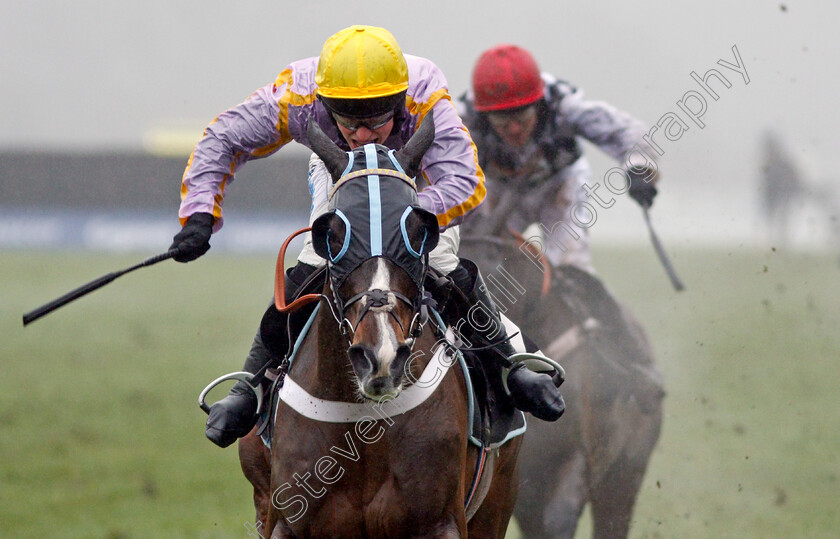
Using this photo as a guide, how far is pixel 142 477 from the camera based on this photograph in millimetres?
7223

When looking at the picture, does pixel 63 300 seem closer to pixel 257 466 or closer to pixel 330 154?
pixel 330 154

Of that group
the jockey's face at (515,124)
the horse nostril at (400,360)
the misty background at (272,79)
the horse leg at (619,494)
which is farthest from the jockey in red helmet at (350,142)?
the misty background at (272,79)

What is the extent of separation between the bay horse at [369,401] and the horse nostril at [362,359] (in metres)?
0.10

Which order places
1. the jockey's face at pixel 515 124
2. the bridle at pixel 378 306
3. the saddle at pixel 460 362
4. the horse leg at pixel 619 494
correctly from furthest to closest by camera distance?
the jockey's face at pixel 515 124
the horse leg at pixel 619 494
the saddle at pixel 460 362
the bridle at pixel 378 306

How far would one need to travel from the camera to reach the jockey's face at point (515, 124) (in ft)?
18.7

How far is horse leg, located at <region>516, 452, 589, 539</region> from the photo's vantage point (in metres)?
4.81

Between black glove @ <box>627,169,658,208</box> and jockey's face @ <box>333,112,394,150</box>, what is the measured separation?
2.48m

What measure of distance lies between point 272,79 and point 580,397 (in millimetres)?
22974

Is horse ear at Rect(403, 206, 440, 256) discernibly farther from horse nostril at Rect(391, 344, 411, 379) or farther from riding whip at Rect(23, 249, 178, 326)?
riding whip at Rect(23, 249, 178, 326)

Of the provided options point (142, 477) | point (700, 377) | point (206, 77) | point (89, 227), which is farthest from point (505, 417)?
point (206, 77)

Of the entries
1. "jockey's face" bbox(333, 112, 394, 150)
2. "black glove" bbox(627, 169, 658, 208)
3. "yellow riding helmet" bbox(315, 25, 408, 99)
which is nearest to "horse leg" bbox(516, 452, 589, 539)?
"black glove" bbox(627, 169, 658, 208)

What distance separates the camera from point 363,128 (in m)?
3.37

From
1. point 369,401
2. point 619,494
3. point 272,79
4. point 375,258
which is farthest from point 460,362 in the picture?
point 272,79

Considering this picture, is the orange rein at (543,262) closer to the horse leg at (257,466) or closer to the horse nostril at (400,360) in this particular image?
the horse leg at (257,466)
